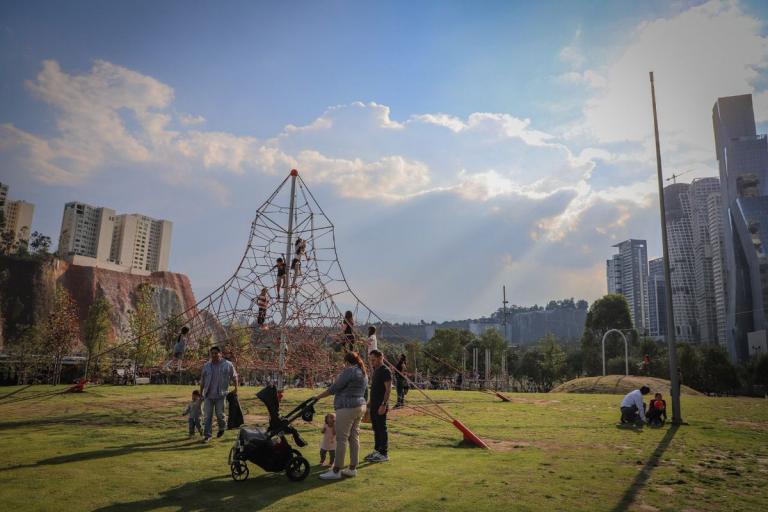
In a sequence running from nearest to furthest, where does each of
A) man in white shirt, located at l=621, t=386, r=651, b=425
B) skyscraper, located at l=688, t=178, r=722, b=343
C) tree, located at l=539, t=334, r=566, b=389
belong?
man in white shirt, located at l=621, t=386, r=651, b=425 → tree, located at l=539, t=334, r=566, b=389 → skyscraper, located at l=688, t=178, r=722, b=343

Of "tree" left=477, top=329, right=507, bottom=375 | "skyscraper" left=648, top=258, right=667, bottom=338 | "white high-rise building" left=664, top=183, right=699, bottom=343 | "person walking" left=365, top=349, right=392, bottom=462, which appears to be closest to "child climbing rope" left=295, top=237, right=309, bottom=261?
"person walking" left=365, top=349, right=392, bottom=462

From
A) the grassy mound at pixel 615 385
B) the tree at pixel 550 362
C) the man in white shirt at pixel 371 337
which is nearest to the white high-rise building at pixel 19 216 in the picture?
the tree at pixel 550 362

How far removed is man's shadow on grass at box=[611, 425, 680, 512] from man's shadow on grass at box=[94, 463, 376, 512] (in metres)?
3.67

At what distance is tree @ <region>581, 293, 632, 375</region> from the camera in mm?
68431

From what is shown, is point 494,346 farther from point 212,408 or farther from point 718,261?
point 718,261

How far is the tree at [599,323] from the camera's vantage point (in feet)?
225

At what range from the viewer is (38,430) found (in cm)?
1124

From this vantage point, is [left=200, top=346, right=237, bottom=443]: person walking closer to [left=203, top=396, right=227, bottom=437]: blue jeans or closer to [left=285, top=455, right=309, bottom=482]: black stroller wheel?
[left=203, top=396, right=227, bottom=437]: blue jeans

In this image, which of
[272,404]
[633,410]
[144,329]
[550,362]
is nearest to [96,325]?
[144,329]

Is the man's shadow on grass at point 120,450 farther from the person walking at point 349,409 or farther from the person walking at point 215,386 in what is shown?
the person walking at point 349,409

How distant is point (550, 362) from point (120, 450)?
72.0m

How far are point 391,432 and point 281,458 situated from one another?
5505 millimetres

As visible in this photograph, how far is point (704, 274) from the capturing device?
13350 centimetres

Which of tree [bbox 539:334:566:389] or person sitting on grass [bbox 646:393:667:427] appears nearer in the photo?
person sitting on grass [bbox 646:393:667:427]
